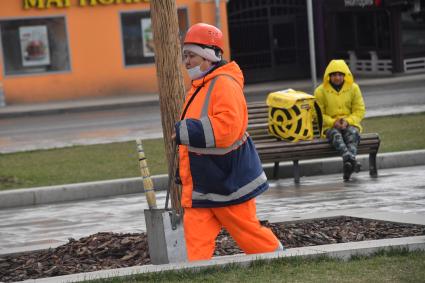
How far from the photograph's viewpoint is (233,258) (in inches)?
275

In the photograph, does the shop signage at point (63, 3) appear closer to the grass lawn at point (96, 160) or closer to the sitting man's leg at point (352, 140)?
the grass lawn at point (96, 160)

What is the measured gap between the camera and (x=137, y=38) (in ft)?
115

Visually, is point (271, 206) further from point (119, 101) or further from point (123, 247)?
point (119, 101)

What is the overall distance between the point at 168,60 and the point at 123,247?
1437 mm

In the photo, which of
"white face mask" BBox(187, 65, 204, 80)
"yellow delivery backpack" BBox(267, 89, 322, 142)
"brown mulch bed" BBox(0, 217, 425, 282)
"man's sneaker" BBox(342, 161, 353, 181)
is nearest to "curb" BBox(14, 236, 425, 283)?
"brown mulch bed" BBox(0, 217, 425, 282)

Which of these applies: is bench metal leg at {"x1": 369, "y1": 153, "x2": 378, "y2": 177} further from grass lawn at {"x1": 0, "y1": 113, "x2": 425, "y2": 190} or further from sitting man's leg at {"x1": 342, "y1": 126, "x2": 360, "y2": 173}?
grass lawn at {"x1": 0, "y1": 113, "x2": 425, "y2": 190}

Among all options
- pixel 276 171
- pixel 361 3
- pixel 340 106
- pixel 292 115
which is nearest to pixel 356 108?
pixel 340 106

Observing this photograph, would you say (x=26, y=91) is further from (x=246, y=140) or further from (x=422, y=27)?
(x=246, y=140)

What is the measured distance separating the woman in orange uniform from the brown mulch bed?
1.09 meters

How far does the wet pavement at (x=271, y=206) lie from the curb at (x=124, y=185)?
172 mm

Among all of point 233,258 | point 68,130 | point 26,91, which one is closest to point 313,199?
point 233,258

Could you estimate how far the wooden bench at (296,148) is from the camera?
42.9 ft

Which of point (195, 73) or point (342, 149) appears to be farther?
point (342, 149)

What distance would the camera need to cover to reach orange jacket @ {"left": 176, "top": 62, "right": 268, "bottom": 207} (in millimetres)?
6730
